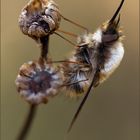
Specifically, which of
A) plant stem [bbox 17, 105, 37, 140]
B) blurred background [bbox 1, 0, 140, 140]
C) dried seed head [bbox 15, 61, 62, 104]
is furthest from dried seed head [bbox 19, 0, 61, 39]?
blurred background [bbox 1, 0, 140, 140]

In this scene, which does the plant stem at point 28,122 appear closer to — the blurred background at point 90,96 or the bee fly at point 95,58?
the bee fly at point 95,58

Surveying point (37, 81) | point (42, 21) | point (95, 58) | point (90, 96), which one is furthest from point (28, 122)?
point (90, 96)

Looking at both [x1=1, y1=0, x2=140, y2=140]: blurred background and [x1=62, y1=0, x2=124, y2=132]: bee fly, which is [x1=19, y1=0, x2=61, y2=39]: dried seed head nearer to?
[x1=62, y1=0, x2=124, y2=132]: bee fly

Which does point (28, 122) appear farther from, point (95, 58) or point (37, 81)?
point (95, 58)

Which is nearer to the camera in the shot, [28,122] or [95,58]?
[28,122]

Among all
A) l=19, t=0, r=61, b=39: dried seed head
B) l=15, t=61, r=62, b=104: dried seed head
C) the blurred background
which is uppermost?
l=19, t=0, r=61, b=39: dried seed head

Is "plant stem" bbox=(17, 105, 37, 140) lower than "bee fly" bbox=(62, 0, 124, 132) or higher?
lower
